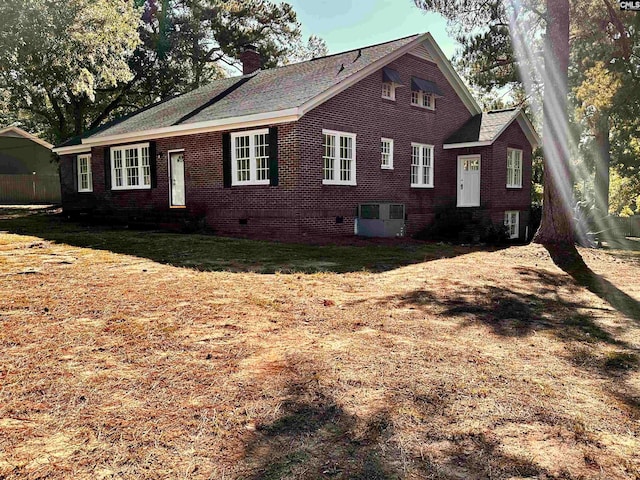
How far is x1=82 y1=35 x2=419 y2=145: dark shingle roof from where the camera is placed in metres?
14.8

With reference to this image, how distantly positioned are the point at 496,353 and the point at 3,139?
127ft

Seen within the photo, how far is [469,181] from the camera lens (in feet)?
63.2

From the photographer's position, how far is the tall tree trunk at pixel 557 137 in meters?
12.7

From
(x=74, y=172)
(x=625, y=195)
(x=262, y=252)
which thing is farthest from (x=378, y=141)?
(x=625, y=195)

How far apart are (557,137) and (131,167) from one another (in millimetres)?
14193

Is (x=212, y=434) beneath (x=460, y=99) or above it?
beneath

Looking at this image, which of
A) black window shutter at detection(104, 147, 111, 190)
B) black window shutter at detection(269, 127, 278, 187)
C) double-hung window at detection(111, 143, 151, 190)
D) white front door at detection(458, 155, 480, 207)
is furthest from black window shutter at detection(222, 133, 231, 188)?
white front door at detection(458, 155, 480, 207)

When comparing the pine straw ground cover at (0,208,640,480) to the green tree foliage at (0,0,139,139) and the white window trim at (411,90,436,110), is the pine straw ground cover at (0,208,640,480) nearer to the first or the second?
the green tree foliage at (0,0,139,139)

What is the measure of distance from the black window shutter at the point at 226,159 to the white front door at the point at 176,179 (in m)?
2.49

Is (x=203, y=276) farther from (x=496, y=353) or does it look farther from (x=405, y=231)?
(x=405, y=231)

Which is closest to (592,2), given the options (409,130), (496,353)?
(409,130)

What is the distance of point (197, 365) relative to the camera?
4.18 m

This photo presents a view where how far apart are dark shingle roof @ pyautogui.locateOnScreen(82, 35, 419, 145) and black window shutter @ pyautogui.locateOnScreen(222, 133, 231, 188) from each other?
63 cm

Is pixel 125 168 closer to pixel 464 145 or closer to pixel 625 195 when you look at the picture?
pixel 464 145
